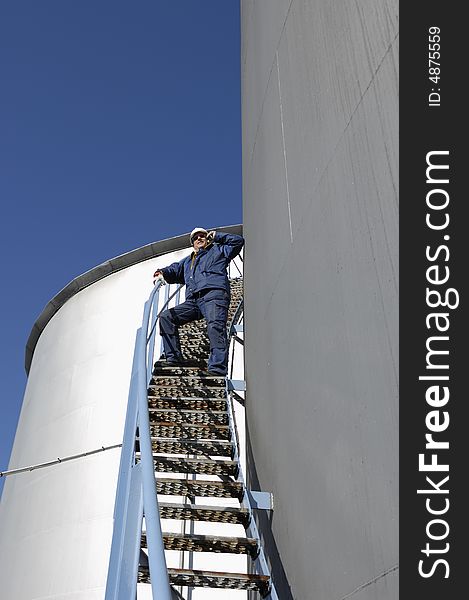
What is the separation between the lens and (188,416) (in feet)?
22.1

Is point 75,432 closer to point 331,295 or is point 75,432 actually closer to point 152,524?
point 152,524

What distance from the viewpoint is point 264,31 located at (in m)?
5.86

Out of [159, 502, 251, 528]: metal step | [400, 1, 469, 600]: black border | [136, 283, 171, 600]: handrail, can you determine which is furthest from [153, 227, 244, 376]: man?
[400, 1, 469, 600]: black border

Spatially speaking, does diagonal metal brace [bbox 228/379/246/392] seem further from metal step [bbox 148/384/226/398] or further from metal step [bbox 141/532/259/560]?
metal step [bbox 141/532/259/560]

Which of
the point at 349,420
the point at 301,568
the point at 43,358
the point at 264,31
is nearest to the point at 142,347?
the point at 301,568

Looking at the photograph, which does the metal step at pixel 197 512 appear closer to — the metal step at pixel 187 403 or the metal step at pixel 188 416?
the metal step at pixel 188 416

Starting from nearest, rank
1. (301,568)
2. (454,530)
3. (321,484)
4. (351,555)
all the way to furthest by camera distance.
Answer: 1. (454,530)
2. (351,555)
3. (321,484)
4. (301,568)

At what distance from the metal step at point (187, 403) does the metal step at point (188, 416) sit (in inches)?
3.2

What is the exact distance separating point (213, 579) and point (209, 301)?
3.31 meters

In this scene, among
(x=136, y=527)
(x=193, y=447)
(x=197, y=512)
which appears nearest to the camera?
(x=136, y=527)

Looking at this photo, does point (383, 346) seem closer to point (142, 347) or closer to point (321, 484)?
point (321, 484)

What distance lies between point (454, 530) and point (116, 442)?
7.07 m

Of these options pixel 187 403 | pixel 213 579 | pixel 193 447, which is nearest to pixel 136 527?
pixel 213 579

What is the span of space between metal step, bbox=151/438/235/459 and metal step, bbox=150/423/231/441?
254mm
